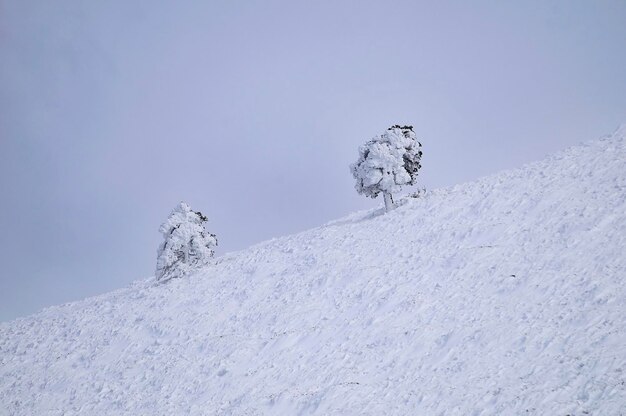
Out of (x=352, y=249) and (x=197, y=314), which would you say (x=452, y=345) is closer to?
(x=352, y=249)

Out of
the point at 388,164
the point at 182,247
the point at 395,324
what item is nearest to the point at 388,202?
the point at 388,164

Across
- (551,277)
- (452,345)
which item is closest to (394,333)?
(452,345)

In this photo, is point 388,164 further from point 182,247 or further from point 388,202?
point 182,247

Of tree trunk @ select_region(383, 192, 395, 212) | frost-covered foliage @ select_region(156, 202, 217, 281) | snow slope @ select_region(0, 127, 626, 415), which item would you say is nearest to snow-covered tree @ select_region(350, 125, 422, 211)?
tree trunk @ select_region(383, 192, 395, 212)

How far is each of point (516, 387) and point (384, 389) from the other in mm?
5180

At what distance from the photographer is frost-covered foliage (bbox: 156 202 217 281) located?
40219mm

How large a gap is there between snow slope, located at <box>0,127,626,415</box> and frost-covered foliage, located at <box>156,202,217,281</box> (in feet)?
10.9

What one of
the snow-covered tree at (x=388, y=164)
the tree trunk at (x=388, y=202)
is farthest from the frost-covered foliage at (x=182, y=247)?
the tree trunk at (x=388, y=202)

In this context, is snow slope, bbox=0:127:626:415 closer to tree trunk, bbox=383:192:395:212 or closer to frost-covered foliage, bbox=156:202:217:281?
tree trunk, bbox=383:192:395:212

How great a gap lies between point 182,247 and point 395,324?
82.9 feet

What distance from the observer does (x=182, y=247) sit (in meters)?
41.2

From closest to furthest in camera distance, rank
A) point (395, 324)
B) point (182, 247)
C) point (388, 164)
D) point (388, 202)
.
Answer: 1. point (395, 324)
2. point (182, 247)
3. point (388, 164)
4. point (388, 202)

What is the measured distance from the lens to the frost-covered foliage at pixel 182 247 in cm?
4022

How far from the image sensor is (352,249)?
3372 cm
